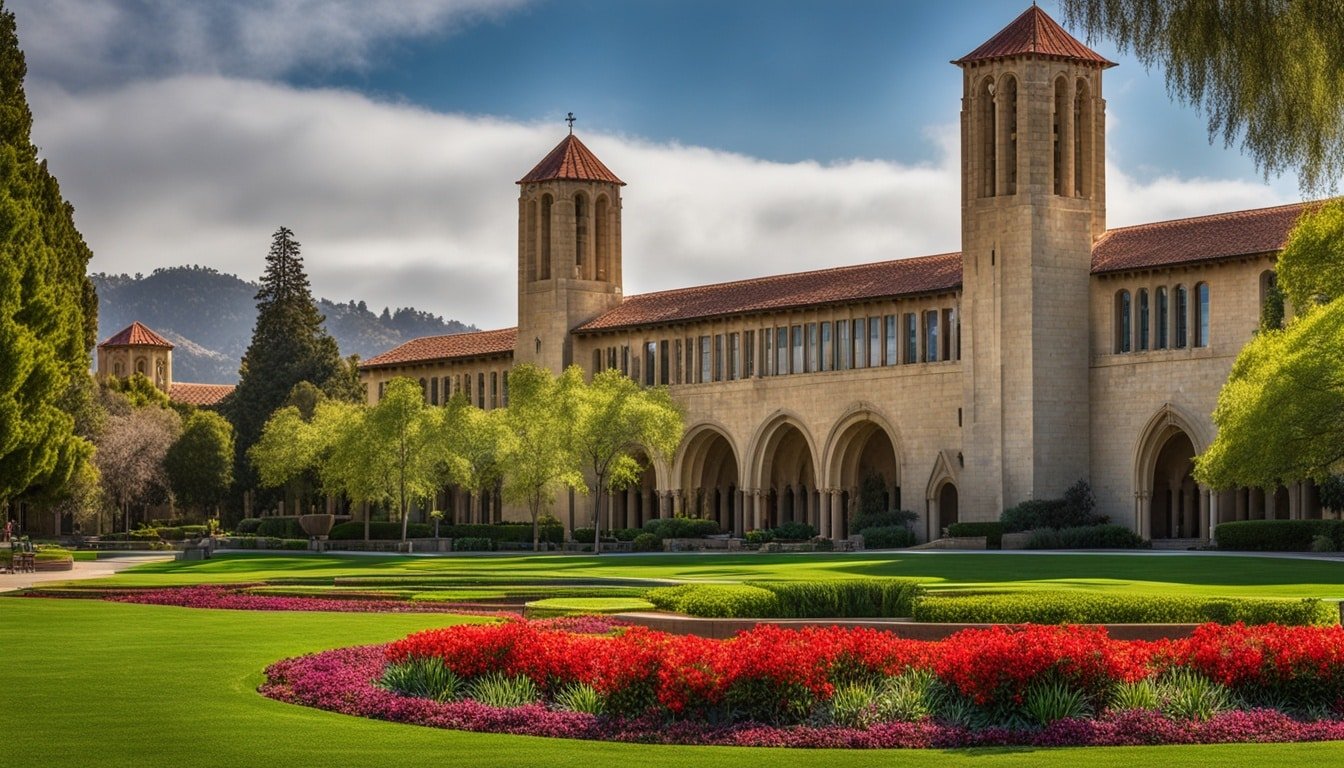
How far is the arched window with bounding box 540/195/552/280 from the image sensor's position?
85188 millimetres

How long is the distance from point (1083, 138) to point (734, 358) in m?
17.5

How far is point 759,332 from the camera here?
76188mm

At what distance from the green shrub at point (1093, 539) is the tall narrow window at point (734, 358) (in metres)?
19.8

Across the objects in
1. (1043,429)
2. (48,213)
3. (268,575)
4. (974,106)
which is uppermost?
(974,106)

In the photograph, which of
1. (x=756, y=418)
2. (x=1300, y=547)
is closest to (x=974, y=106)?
(x=756, y=418)

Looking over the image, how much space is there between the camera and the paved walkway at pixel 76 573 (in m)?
40.7

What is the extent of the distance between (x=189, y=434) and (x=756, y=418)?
33275 millimetres

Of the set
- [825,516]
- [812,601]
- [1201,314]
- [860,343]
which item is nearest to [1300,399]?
[1201,314]

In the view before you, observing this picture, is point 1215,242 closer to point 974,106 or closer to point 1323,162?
point 974,106

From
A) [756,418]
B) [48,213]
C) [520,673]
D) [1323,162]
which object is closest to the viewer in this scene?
[1323,162]

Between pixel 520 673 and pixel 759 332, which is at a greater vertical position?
pixel 759 332

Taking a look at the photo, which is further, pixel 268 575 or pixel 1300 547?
pixel 1300 547

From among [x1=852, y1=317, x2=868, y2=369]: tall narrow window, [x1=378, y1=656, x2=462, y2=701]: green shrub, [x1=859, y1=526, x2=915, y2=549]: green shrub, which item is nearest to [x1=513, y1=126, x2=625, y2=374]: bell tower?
[x1=852, y1=317, x2=868, y2=369]: tall narrow window

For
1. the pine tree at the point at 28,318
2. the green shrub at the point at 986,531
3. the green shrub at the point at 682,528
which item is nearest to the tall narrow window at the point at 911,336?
the green shrub at the point at 986,531
